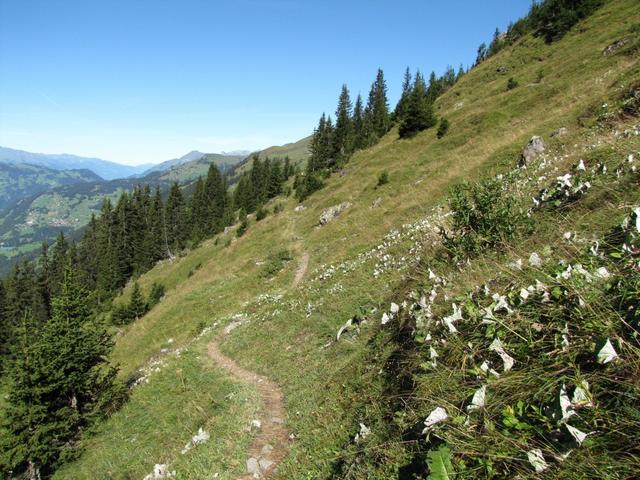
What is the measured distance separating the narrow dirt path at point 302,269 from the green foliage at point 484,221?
15.0 meters

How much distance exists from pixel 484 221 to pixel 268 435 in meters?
6.56

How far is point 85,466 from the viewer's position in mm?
12188

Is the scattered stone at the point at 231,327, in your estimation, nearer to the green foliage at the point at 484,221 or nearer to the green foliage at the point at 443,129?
the green foliage at the point at 484,221

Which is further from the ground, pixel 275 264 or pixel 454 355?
pixel 454 355

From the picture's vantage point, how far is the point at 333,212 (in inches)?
1409

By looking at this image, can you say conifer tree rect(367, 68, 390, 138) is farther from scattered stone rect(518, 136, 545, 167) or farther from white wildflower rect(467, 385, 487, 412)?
white wildflower rect(467, 385, 487, 412)

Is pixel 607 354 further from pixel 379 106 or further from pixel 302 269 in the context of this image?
pixel 379 106

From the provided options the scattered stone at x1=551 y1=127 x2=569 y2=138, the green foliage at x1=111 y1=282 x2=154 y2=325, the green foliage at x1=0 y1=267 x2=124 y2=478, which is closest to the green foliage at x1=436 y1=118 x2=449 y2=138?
the scattered stone at x1=551 y1=127 x2=569 y2=138

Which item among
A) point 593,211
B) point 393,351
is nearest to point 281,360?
point 393,351

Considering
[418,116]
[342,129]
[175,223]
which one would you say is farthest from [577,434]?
[175,223]

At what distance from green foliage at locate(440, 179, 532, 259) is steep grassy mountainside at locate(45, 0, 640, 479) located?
64 mm

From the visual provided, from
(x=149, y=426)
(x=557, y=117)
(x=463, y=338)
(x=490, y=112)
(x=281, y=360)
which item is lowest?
(x=149, y=426)

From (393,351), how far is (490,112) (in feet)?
113

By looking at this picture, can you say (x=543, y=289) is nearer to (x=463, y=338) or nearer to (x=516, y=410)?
(x=463, y=338)
